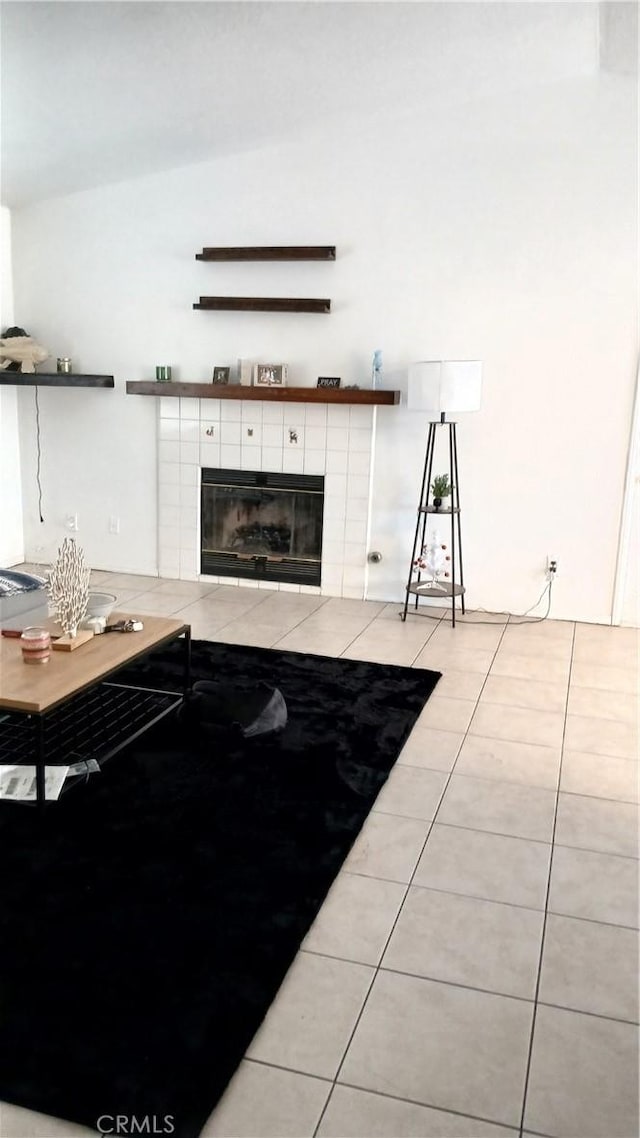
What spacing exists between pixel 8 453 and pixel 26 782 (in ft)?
11.7

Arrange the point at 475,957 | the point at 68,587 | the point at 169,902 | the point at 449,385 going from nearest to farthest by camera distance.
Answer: the point at 475,957
the point at 169,902
the point at 68,587
the point at 449,385

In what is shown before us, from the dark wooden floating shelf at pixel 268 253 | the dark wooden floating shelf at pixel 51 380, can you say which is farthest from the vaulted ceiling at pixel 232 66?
the dark wooden floating shelf at pixel 51 380

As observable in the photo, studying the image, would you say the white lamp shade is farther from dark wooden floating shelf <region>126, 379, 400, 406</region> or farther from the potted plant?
the potted plant

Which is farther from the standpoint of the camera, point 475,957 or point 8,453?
point 8,453

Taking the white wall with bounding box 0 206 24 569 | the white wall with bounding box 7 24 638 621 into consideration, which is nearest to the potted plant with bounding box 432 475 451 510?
the white wall with bounding box 7 24 638 621

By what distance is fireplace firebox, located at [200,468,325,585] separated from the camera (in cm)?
529

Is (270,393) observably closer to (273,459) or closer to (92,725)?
(273,459)

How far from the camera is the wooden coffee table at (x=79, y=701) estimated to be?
2.52 metres

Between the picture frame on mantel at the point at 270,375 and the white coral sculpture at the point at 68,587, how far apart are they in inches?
92.7

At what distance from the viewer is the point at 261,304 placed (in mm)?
5047

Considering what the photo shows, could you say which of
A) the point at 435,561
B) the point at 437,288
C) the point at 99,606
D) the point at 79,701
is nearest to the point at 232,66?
the point at 437,288

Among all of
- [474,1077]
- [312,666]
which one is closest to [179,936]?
[474,1077]

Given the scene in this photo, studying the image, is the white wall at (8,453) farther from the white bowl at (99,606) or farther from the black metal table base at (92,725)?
the white bowl at (99,606)

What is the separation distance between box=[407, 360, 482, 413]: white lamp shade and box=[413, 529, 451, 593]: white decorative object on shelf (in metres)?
0.88
